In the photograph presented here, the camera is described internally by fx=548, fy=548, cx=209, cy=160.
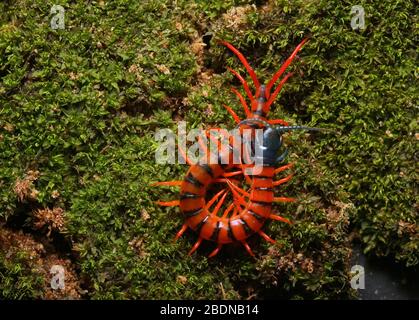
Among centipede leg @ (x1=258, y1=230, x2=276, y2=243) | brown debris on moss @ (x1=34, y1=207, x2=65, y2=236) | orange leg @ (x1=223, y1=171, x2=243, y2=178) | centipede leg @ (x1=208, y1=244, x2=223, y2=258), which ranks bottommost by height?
centipede leg @ (x1=208, y1=244, x2=223, y2=258)

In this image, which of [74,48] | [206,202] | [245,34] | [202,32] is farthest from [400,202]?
[74,48]

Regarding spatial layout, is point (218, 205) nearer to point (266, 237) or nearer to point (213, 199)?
point (213, 199)

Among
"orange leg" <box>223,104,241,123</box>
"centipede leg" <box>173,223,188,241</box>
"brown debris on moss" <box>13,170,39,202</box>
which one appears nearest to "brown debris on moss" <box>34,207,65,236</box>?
"brown debris on moss" <box>13,170,39,202</box>

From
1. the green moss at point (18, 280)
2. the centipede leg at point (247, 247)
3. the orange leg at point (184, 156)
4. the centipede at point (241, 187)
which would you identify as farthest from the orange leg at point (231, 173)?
the green moss at point (18, 280)

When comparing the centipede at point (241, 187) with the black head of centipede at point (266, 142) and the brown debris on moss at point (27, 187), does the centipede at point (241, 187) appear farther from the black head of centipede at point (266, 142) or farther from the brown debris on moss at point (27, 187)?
the brown debris on moss at point (27, 187)

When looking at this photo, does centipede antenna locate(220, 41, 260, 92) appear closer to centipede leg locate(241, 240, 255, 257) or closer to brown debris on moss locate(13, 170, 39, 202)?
centipede leg locate(241, 240, 255, 257)

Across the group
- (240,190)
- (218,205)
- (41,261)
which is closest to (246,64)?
(240,190)
